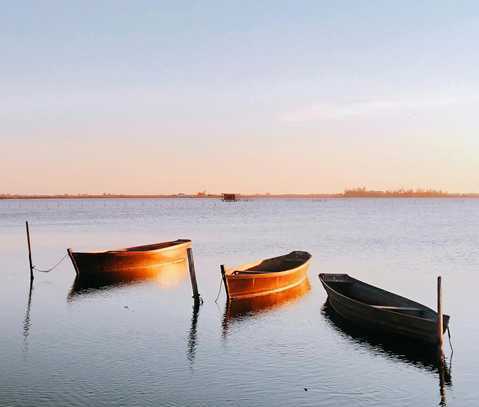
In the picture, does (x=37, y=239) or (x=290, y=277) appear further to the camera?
(x=37, y=239)

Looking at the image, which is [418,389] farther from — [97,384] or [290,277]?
[290,277]

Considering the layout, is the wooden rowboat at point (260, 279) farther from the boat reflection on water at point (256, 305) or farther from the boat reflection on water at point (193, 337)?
the boat reflection on water at point (193, 337)

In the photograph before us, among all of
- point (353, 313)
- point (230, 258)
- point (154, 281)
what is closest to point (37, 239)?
point (230, 258)

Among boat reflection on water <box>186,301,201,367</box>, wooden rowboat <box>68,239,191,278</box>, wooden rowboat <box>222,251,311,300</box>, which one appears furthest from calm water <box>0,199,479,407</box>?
wooden rowboat <box>68,239,191,278</box>

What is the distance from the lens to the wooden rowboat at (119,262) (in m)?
34.6

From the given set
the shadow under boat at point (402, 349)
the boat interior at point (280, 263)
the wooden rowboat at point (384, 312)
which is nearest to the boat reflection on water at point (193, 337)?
the shadow under boat at point (402, 349)

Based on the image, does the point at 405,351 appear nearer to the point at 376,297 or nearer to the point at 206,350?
the point at 376,297

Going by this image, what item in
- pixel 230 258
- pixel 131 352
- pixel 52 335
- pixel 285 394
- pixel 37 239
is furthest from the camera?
pixel 37 239

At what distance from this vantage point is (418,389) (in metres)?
16.0

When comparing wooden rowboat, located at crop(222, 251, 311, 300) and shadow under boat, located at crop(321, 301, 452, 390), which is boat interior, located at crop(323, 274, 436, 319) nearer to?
shadow under boat, located at crop(321, 301, 452, 390)

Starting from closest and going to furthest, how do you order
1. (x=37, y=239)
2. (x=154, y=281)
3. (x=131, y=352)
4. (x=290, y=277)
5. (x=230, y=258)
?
(x=131, y=352) → (x=290, y=277) → (x=154, y=281) → (x=230, y=258) → (x=37, y=239)

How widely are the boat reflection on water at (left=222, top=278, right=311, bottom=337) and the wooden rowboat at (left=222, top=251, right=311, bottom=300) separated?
0.93 ft

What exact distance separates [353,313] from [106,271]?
58.9 feet

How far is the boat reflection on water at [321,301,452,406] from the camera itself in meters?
17.4
